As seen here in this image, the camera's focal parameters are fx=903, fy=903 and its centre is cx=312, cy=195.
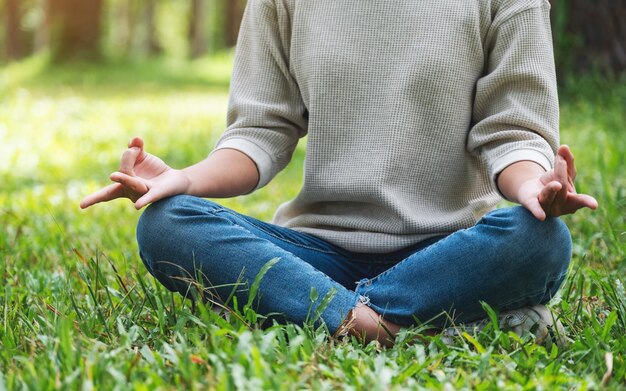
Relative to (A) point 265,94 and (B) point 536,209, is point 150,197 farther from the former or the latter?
(B) point 536,209

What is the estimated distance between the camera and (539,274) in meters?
2.11

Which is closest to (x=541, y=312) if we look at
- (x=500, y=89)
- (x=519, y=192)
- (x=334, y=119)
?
(x=519, y=192)

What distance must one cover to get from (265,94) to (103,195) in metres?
0.67

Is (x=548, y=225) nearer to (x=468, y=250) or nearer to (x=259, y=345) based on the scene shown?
(x=468, y=250)

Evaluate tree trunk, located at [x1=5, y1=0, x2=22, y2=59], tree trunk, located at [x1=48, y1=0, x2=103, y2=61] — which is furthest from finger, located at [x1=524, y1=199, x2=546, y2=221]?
tree trunk, located at [x1=5, y1=0, x2=22, y2=59]

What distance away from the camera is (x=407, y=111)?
8.00 ft

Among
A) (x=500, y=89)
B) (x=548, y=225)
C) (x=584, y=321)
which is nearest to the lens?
(x=548, y=225)

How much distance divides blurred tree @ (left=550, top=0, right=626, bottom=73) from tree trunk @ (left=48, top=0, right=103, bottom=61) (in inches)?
361

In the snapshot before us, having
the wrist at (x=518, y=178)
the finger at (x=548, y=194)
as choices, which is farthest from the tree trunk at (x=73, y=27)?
the finger at (x=548, y=194)

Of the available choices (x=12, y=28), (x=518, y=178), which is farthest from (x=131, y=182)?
(x=12, y=28)

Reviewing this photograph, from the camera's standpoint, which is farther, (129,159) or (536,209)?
(129,159)

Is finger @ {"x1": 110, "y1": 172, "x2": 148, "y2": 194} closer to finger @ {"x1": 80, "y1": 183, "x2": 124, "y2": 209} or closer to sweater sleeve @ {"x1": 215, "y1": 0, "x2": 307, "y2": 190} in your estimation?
finger @ {"x1": 80, "y1": 183, "x2": 124, "y2": 209}

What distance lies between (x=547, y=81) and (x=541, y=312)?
61cm

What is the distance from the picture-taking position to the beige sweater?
2369 mm
